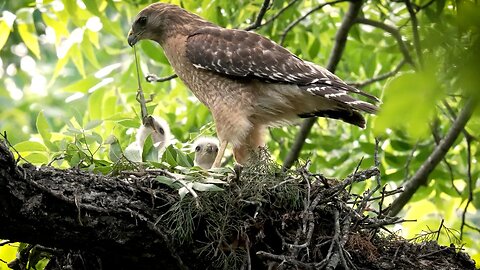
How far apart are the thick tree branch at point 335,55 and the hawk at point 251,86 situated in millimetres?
1136

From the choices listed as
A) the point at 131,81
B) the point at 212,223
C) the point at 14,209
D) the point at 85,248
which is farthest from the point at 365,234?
the point at 131,81

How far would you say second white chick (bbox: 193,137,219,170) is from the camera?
183 inches

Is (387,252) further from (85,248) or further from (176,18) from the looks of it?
(176,18)

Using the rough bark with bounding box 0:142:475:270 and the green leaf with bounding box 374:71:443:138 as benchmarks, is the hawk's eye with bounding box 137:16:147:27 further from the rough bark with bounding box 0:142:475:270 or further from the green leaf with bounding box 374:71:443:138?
the green leaf with bounding box 374:71:443:138

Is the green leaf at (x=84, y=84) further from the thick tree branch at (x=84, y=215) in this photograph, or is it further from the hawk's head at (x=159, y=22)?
the thick tree branch at (x=84, y=215)

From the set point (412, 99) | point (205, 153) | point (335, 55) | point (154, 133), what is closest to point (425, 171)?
point (335, 55)

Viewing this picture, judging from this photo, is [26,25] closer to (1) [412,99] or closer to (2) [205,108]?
(2) [205,108]

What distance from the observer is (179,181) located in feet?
9.42

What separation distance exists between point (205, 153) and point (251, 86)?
0.61m

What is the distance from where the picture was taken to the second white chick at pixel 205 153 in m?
4.64

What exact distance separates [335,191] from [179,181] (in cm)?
67

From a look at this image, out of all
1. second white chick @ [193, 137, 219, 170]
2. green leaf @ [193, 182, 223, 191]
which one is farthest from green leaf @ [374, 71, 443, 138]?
second white chick @ [193, 137, 219, 170]

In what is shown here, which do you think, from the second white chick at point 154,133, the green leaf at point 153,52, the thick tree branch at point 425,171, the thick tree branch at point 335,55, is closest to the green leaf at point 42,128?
the second white chick at point 154,133


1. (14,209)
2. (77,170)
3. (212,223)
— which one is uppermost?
(212,223)
